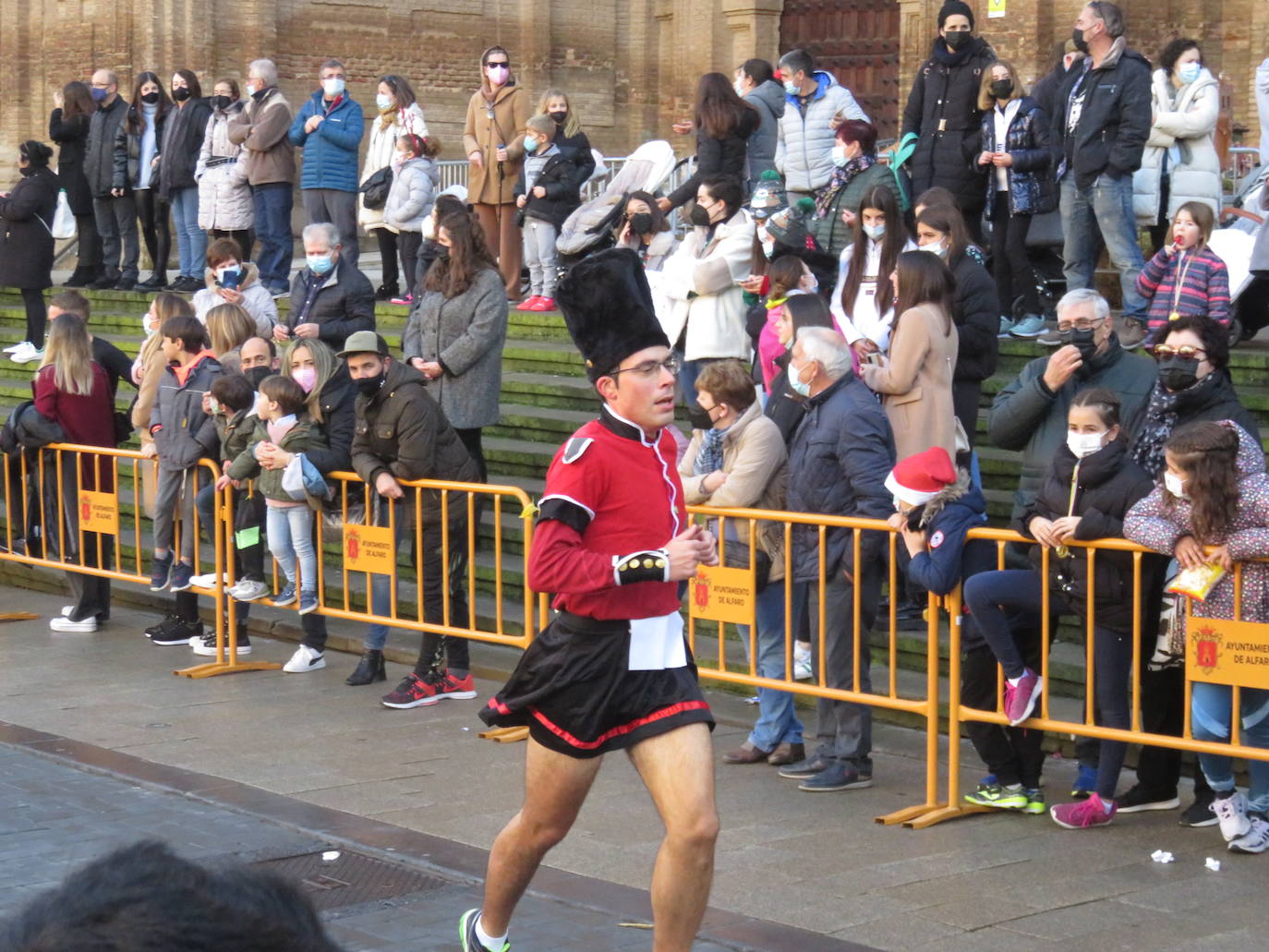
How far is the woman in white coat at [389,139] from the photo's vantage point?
16406mm

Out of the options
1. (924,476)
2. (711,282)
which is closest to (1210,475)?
(924,476)

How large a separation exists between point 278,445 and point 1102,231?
5.31 metres

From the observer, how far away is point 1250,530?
22.8 ft

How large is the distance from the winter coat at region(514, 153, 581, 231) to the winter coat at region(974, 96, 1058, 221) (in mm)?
4233

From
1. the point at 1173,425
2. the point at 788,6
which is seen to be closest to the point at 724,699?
the point at 1173,425

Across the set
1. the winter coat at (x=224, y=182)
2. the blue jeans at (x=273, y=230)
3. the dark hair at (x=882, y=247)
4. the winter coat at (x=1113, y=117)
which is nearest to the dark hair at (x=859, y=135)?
the dark hair at (x=882, y=247)

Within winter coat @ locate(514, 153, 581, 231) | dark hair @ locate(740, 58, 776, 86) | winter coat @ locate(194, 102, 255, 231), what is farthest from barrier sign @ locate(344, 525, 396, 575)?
winter coat @ locate(194, 102, 255, 231)

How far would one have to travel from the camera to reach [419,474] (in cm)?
994

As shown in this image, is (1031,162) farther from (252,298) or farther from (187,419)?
(187,419)

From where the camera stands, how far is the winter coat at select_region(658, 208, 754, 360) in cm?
1147

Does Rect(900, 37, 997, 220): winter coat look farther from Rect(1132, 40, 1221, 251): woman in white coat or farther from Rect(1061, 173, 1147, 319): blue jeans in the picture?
Rect(1132, 40, 1221, 251): woman in white coat

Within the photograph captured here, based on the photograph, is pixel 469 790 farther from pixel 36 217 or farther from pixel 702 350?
pixel 36 217

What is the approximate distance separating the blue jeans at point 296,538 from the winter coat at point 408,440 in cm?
66

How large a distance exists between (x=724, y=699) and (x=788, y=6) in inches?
646
